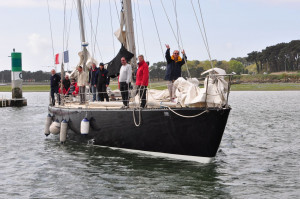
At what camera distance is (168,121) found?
1464 centimetres

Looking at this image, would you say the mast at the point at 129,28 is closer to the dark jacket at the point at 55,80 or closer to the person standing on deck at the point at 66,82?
the dark jacket at the point at 55,80

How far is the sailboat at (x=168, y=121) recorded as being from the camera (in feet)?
45.9

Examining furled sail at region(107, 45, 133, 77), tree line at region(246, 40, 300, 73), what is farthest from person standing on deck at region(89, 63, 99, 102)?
tree line at region(246, 40, 300, 73)

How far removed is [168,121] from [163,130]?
397 mm

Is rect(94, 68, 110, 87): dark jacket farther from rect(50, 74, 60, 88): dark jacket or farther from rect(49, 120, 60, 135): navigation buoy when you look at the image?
rect(50, 74, 60, 88): dark jacket

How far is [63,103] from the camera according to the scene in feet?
70.9

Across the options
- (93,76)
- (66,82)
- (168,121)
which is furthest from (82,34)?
(168,121)

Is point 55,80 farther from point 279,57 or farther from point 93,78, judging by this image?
point 279,57

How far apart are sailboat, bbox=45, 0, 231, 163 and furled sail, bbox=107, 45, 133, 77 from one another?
0.14 ft

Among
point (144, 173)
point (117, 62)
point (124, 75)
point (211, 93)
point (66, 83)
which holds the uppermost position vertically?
point (117, 62)

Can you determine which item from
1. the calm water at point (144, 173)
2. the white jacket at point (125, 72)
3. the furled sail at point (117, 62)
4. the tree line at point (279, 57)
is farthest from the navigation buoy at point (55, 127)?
the tree line at point (279, 57)

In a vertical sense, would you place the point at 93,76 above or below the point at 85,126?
above

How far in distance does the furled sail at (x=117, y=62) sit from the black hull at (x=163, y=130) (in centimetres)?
185

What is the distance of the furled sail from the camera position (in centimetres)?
1798
